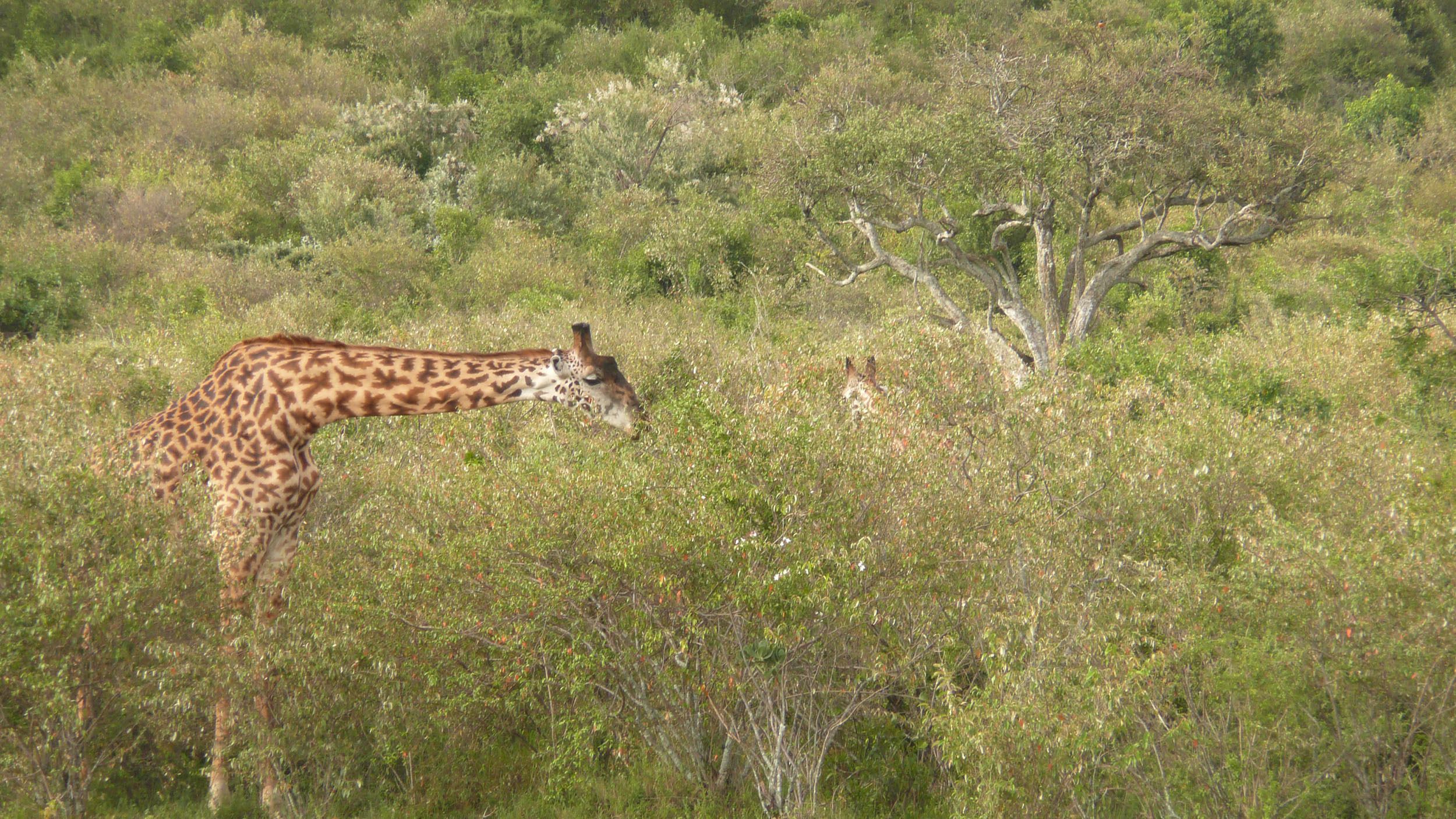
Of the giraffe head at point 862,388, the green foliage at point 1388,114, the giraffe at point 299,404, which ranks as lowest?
the green foliage at point 1388,114

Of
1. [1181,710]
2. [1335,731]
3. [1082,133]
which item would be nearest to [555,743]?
[1181,710]

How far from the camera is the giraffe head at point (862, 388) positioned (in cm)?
1036

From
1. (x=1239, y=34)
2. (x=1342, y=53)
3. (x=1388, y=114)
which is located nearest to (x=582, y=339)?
(x=1388, y=114)

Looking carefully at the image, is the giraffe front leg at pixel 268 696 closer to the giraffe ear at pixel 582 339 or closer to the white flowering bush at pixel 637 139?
the giraffe ear at pixel 582 339

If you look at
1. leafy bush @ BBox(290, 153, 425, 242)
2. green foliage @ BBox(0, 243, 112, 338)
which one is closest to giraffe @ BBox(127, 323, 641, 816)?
green foliage @ BBox(0, 243, 112, 338)

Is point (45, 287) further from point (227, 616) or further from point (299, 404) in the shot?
point (227, 616)

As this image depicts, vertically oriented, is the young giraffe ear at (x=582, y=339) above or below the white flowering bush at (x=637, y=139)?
above

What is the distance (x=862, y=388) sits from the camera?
11875 mm

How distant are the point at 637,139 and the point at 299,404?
2853 centimetres

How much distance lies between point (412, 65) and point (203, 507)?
1659 inches

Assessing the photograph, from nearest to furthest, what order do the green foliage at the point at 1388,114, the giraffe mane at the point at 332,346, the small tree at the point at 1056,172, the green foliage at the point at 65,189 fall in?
the giraffe mane at the point at 332,346 < the small tree at the point at 1056,172 < the green foliage at the point at 65,189 < the green foliage at the point at 1388,114

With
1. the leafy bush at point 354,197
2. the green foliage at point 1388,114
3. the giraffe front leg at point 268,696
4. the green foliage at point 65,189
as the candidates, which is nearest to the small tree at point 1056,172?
the leafy bush at point 354,197

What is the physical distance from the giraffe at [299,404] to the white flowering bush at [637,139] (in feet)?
83.4

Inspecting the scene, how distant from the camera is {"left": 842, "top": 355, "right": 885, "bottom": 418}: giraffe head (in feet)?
34.0
